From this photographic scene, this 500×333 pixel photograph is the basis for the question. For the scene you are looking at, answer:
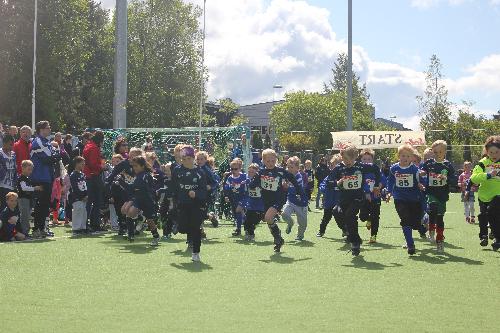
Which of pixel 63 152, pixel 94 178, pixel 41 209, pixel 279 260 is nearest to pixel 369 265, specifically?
pixel 279 260

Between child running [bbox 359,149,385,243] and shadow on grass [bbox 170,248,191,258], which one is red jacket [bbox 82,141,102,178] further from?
child running [bbox 359,149,385,243]

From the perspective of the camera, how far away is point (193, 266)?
12.2m

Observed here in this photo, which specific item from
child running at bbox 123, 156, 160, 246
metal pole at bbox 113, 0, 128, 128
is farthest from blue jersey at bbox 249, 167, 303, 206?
metal pole at bbox 113, 0, 128, 128

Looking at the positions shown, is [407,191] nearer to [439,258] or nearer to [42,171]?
[439,258]

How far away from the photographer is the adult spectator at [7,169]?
651 inches

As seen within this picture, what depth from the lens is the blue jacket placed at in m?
17.3

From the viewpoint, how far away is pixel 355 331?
7375mm

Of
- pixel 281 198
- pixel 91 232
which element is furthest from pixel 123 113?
pixel 281 198

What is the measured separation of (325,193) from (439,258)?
4.98 m

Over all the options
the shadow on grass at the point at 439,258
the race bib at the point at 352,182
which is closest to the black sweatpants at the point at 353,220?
the race bib at the point at 352,182

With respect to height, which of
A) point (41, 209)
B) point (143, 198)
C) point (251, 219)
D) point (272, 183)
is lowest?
point (251, 219)

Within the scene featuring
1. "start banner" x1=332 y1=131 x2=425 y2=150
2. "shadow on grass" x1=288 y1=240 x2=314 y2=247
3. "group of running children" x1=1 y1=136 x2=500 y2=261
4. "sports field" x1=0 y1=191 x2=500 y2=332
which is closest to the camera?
"sports field" x1=0 y1=191 x2=500 y2=332

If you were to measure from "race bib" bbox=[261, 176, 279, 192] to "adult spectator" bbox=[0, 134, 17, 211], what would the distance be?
538 centimetres

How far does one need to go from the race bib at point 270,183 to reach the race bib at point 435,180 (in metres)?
2.76
